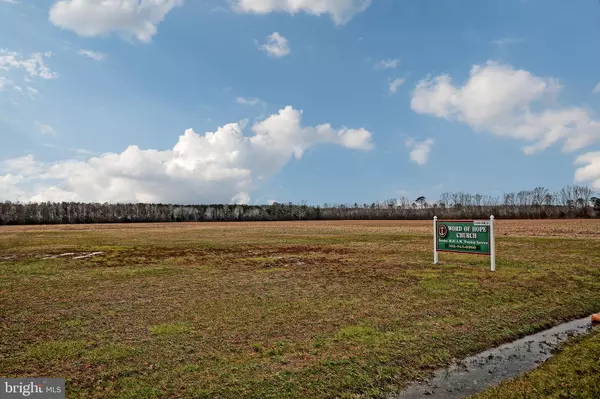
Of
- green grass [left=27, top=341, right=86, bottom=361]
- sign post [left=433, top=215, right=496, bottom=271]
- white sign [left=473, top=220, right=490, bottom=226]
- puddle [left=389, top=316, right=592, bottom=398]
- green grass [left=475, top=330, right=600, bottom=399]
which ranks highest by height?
white sign [left=473, top=220, right=490, bottom=226]

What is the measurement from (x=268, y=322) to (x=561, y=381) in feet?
18.0

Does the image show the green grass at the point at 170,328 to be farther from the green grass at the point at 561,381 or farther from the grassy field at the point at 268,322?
the green grass at the point at 561,381

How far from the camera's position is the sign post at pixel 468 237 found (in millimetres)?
15930

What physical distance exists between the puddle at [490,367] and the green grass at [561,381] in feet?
0.82

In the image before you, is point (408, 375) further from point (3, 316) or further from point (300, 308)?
point (3, 316)

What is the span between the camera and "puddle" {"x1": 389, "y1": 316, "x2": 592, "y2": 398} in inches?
211

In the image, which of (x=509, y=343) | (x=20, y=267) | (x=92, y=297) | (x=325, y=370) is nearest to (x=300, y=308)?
(x=325, y=370)

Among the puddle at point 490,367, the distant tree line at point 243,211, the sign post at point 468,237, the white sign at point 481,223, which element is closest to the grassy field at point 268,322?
the puddle at point 490,367

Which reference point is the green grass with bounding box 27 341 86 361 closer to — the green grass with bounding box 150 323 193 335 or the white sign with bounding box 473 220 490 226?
the green grass with bounding box 150 323 193 335

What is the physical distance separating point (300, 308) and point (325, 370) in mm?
3897

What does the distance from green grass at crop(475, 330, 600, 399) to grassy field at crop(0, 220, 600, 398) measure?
1146mm

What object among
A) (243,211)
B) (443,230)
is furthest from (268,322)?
(243,211)

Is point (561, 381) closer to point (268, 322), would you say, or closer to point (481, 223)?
point (268, 322)

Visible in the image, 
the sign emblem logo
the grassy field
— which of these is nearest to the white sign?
the sign emblem logo
